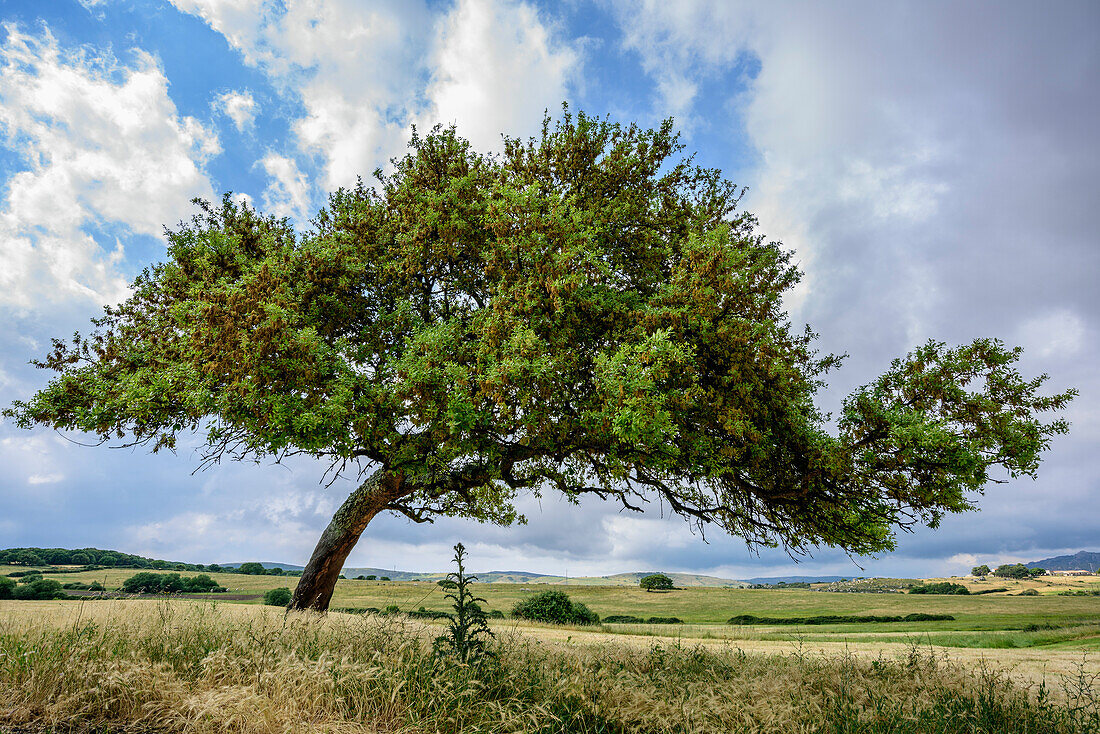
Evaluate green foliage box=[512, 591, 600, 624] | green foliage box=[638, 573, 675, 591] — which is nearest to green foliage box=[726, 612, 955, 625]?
green foliage box=[512, 591, 600, 624]

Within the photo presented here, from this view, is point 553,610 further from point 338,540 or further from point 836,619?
point 836,619

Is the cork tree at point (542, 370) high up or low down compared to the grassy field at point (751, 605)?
up

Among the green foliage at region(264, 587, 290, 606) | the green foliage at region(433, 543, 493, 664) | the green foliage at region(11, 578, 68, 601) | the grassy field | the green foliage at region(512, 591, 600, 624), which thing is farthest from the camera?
the grassy field

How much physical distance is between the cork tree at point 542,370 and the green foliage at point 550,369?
0.06m

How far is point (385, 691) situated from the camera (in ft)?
19.0

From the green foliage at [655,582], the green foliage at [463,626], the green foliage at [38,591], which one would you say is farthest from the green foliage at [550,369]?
the green foliage at [655,582]

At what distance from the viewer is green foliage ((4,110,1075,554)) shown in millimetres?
10984

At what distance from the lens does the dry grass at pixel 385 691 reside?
17.9 ft

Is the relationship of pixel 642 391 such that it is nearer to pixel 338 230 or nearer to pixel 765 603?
pixel 338 230

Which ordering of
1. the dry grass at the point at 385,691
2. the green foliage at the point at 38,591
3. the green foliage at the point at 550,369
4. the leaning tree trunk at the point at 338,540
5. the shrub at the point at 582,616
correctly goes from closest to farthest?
the dry grass at the point at 385,691 < the green foliage at the point at 550,369 < the leaning tree trunk at the point at 338,540 < the shrub at the point at 582,616 < the green foliage at the point at 38,591

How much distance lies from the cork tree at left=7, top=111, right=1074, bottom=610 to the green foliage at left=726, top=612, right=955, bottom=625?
2868 cm

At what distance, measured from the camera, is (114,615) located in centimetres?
870

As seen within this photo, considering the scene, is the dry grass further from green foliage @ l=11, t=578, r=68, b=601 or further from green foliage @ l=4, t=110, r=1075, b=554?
green foliage @ l=11, t=578, r=68, b=601

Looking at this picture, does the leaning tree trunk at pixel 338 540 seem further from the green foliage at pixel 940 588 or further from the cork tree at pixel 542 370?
the green foliage at pixel 940 588
